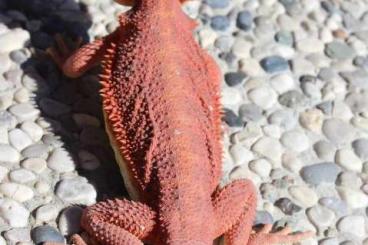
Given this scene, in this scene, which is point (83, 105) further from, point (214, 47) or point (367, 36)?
point (367, 36)

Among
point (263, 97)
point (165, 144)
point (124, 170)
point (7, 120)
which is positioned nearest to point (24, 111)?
point (7, 120)

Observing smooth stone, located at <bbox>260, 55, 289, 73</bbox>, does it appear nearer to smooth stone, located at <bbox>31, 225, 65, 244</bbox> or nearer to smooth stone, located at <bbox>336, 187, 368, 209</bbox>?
smooth stone, located at <bbox>336, 187, 368, 209</bbox>

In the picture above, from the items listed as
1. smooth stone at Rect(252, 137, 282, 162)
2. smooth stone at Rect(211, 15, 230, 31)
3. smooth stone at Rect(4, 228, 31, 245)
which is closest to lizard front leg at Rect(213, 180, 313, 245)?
smooth stone at Rect(252, 137, 282, 162)

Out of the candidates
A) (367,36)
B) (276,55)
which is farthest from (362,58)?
(276,55)

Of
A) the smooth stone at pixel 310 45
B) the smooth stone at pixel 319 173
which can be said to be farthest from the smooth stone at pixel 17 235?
the smooth stone at pixel 310 45

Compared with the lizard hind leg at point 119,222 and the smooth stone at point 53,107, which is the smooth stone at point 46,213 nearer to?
the lizard hind leg at point 119,222

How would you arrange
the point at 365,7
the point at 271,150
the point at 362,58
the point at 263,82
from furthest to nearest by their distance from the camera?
the point at 365,7 → the point at 362,58 → the point at 263,82 → the point at 271,150
